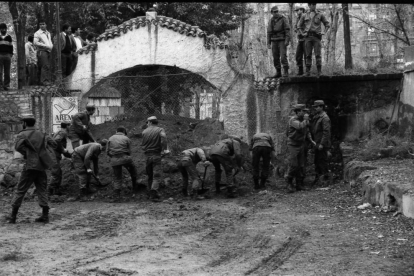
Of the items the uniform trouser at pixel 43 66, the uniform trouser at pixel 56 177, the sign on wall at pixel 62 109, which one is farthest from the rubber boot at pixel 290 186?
the uniform trouser at pixel 43 66

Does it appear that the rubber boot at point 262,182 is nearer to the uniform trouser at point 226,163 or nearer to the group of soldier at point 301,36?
the uniform trouser at point 226,163

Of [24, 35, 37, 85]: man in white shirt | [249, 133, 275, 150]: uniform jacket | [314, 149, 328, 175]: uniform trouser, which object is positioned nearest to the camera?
[249, 133, 275, 150]: uniform jacket

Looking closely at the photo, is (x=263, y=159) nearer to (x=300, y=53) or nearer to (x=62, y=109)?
(x=300, y=53)

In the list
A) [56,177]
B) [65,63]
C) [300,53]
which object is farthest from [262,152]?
[65,63]

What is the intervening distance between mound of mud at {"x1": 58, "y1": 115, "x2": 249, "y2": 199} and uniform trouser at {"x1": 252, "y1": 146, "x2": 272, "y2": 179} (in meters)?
0.79

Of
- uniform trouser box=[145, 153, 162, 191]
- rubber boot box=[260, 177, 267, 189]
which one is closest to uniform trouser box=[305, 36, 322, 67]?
rubber boot box=[260, 177, 267, 189]

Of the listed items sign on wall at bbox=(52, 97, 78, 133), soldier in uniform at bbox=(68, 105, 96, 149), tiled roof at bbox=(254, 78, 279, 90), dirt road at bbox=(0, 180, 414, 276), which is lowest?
dirt road at bbox=(0, 180, 414, 276)

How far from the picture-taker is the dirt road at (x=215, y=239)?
896cm

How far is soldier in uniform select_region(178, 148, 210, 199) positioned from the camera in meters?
16.3

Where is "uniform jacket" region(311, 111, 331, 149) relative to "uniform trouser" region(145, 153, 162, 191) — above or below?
above

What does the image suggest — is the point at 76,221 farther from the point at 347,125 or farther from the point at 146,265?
the point at 347,125

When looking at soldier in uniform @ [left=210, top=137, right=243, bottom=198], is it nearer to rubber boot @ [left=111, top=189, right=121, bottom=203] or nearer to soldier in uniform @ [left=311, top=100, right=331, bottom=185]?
soldier in uniform @ [left=311, top=100, right=331, bottom=185]

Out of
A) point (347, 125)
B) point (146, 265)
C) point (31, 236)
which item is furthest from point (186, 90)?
point (146, 265)

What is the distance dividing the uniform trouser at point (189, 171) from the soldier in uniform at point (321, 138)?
10.1 feet
